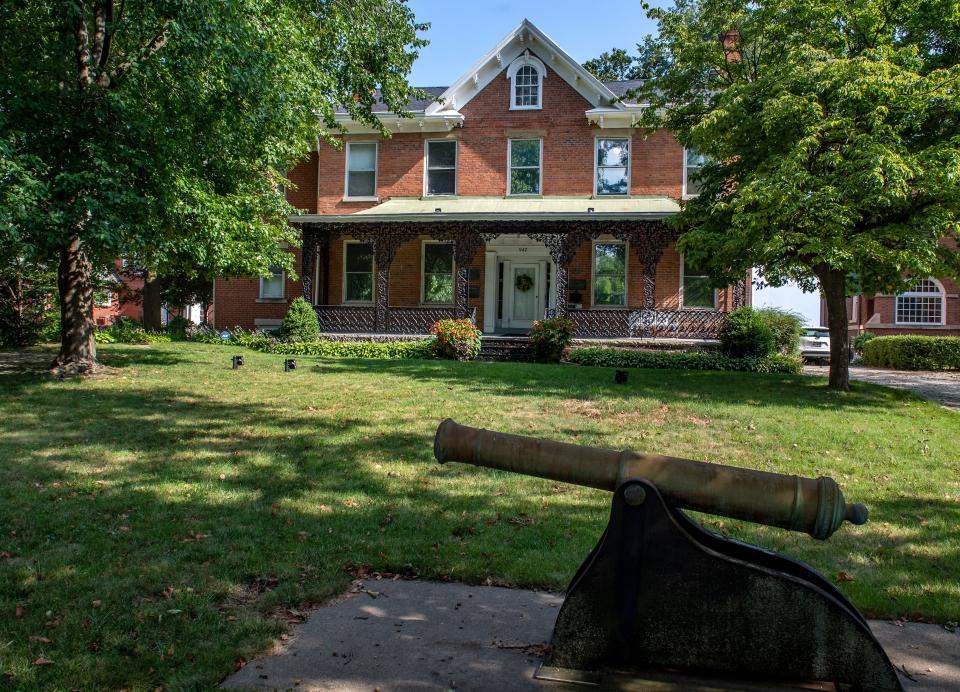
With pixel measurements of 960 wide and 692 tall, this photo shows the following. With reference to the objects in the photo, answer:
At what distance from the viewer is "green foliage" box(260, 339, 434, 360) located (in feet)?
59.5

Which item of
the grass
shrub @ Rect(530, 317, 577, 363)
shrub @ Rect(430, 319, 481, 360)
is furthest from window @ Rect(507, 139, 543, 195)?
the grass

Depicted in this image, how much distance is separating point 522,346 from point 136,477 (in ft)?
43.0

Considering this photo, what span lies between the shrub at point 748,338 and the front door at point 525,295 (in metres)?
6.52

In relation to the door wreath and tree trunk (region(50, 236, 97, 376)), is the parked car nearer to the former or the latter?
the door wreath

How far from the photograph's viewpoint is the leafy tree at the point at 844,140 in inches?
390

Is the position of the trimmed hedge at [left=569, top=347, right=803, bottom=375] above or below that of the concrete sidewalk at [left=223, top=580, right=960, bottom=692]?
above

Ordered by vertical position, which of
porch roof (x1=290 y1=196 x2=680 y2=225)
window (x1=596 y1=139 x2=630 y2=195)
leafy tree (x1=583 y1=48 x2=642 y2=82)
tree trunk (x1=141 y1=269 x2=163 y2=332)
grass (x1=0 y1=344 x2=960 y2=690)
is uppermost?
leafy tree (x1=583 y1=48 x2=642 y2=82)

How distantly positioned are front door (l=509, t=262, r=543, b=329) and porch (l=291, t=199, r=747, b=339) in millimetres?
34

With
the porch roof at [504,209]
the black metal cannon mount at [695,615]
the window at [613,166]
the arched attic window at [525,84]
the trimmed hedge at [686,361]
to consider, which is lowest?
the black metal cannon mount at [695,615]

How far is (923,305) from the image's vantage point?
97.0 ft

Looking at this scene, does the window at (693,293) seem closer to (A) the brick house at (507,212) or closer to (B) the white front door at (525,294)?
(A) the brick house at (507,212)

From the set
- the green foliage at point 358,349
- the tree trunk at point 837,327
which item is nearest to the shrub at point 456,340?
the green foliage at point 358,349

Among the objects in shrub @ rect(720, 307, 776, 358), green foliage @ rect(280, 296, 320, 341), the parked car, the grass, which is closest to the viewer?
the grass

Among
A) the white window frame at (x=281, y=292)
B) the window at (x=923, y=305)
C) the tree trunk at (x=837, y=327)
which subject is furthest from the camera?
the window at (x=923, y=305)
